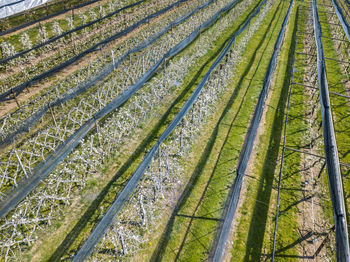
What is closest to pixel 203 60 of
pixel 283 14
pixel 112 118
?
pixel 112 118

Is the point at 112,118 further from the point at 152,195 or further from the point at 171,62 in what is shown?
the point at 171,62

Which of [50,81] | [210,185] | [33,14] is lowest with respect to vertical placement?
[210,185]

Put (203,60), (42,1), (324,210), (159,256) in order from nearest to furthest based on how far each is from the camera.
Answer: (159,256)
(324,210)
(203,60)
(42,1)

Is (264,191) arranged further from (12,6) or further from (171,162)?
(12,6)

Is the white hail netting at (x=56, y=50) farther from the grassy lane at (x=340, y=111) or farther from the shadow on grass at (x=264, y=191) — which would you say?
the grassy lane at (x=340, y=111)

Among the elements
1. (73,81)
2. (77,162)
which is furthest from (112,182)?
(73,81)

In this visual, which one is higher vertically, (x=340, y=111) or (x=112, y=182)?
(x=112, y=182)

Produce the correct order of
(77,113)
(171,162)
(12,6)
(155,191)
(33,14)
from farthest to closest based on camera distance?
(33,14) < (12,6) < (77,113) < (171,162) < (155,191)
